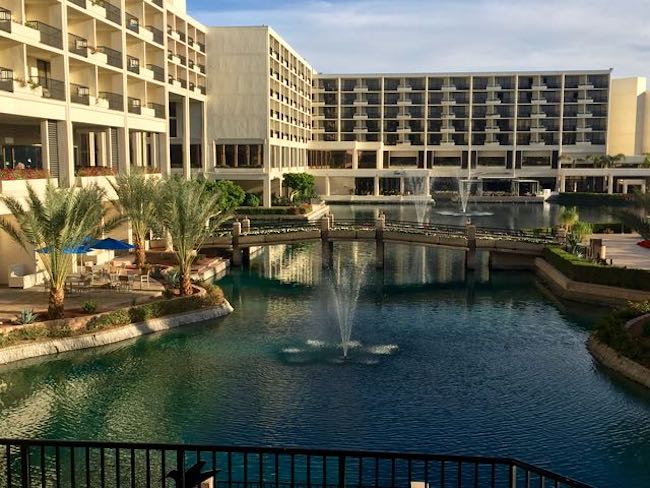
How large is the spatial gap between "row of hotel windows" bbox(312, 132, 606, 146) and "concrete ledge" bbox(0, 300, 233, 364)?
9230 centimetres

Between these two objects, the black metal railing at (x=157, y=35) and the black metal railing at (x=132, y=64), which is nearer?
the black metal railing at (x=132, y=64)

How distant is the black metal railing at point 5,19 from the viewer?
33.3m

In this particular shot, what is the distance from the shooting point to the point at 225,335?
30.4 metres

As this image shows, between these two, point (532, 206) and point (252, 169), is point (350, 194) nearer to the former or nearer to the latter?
point (532, 206)

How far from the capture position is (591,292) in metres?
38.0

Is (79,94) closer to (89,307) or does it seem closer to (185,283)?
(185,283)

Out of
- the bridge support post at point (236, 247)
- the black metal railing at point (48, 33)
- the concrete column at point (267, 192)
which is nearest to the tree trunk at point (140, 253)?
the bridge support post at point (236, 247)

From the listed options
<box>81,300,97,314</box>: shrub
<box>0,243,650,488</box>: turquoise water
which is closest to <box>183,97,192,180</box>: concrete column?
<box>0,243,650,488</box>: turquoise water

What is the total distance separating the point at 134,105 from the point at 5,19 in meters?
16.4

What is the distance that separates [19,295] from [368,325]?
55.5ft

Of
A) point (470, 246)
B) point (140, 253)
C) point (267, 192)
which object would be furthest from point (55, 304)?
point (267, 192)

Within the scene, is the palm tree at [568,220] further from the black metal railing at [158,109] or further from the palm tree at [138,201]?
the black metal railing at [158,109]

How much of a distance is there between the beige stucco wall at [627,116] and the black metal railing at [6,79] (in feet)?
362

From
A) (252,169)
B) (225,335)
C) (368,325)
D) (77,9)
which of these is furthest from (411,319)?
(252,169)
